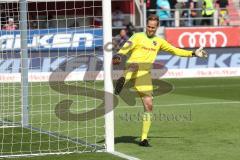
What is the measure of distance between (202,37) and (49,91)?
11.3 meters

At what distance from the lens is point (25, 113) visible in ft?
51.8

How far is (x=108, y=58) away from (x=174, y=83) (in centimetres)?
1542

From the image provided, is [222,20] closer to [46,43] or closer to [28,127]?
[46,43]

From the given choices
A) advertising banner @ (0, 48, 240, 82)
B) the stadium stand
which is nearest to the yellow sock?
advertising banner @ (0, 48, 240, 82)

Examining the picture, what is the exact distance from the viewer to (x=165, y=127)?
15.3 metres

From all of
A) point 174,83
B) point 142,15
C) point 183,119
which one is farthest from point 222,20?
point 183,119

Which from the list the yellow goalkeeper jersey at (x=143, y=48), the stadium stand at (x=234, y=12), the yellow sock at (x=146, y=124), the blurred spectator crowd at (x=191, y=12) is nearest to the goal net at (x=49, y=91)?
the yellow sock at (x=146, y=124)

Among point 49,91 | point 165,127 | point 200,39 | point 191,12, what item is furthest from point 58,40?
point 165,127

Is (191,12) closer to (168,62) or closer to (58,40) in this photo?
(168,62)

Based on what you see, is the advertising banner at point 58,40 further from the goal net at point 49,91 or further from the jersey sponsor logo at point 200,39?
the jersey sponsor logo at point 200,39

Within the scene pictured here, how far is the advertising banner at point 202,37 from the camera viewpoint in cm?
3212

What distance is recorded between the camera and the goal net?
13.5 m

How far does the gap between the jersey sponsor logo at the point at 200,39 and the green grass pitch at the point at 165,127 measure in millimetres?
7790

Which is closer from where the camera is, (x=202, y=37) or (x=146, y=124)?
(x=146, y=124)
